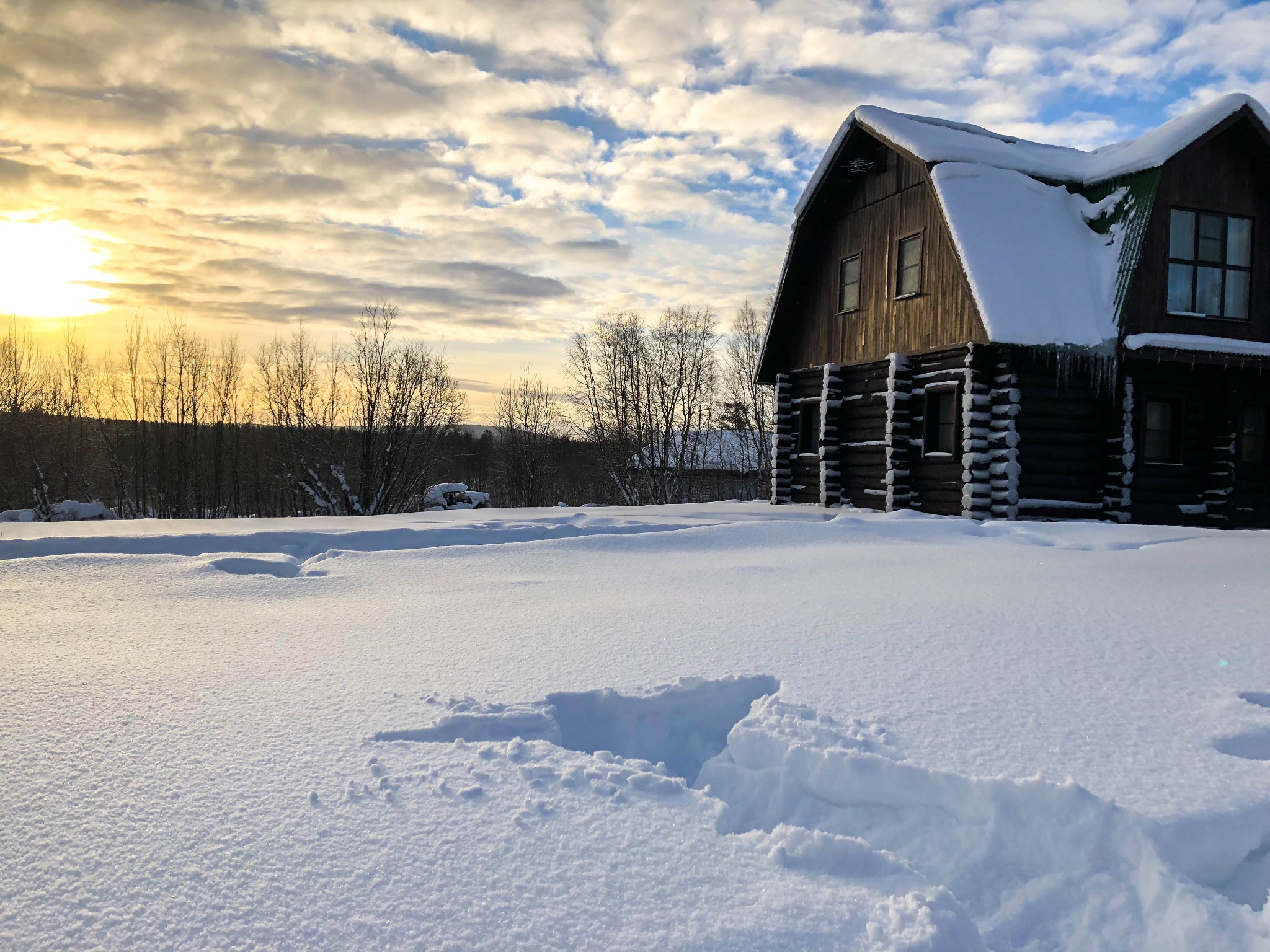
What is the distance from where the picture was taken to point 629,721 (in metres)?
3.18

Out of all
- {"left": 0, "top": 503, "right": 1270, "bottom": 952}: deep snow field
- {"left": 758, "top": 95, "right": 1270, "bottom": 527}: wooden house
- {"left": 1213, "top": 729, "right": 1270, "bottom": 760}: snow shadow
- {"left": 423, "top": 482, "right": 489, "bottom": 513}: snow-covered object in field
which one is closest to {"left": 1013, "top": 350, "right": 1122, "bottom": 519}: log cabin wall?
{"left": 758, "top": 95, "right": 1270, "bottom": 527}: wooden house

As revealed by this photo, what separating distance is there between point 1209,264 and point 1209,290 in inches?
16.1

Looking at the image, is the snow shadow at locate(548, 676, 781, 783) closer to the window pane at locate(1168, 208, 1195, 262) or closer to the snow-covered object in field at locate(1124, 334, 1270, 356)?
the snow-covered object in field at locate(1124, 334, 1270, 356)

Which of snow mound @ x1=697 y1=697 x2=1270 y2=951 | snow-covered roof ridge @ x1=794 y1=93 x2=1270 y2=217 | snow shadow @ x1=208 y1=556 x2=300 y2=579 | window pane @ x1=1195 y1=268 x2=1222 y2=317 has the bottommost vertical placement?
snow mound @ x1=697 y1=697 x2=1270 y2=951

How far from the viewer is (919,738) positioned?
280cm

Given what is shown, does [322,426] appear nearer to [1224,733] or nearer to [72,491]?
[72,491]

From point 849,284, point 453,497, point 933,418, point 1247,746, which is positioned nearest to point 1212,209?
point 933,418

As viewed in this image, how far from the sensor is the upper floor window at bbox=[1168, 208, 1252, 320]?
1188 cm

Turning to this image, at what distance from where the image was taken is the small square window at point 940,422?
41.2 ft

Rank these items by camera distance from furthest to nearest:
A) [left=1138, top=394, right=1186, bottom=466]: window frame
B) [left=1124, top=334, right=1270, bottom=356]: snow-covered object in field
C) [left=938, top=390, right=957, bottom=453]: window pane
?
1. [left=938, top=390, right=957, bottom=453]: window pane
2. [left=1138, top=394, right=1186, bottom=466]: window frame
3. [left=1124, top=334, right=1270, bottom=356]: snow-covered object in field

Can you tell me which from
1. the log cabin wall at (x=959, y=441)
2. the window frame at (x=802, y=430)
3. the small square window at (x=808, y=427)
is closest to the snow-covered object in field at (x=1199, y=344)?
the log cabin wall at (x=959, y=441)

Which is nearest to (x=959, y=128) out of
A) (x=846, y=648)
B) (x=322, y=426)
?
(x=846, y=648)

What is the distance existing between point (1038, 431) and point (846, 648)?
9.76 metres

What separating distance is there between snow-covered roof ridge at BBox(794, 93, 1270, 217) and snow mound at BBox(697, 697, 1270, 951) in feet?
38.3
